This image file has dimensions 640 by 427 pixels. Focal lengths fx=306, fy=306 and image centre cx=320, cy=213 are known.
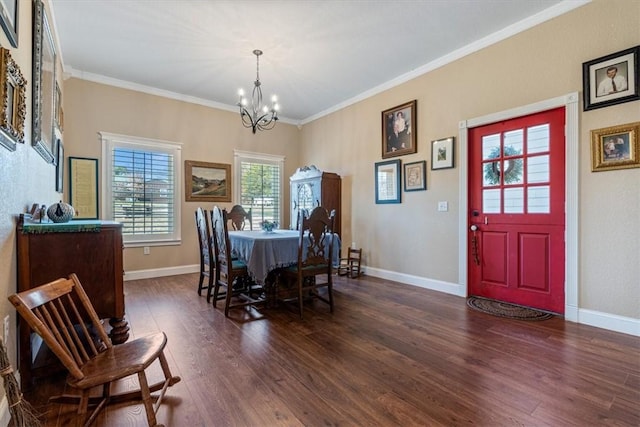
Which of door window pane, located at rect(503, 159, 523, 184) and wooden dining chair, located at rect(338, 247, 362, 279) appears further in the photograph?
wooden dining chair, located at rect(338, 247, 362, 279)

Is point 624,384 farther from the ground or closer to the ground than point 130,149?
closer to the ground

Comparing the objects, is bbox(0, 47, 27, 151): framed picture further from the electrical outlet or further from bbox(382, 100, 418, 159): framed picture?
bbox(382, 100, 418, 159): framed picture

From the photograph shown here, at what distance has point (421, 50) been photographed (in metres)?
3.75

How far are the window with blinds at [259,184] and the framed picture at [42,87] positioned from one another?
3060 mm

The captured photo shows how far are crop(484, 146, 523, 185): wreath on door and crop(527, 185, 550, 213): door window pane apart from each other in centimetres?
20

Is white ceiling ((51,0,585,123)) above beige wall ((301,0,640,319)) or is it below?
above

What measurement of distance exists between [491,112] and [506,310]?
2160 mm

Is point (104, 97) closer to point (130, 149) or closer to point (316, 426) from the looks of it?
point (130, 149)

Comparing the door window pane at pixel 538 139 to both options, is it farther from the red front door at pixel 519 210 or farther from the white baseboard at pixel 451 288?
the white baseboard at pixel 451 288

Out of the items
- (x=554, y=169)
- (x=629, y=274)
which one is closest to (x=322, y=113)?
(x=554, y=169)

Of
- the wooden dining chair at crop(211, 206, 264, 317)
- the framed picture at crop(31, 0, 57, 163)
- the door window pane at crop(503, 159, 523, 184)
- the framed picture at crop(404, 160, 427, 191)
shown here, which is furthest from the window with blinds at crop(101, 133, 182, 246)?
the door window pane at crop(503, 159, 523, 184)

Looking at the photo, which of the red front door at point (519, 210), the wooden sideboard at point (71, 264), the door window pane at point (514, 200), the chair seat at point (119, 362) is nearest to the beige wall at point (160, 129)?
the wooden sideboard at point (71, 264)

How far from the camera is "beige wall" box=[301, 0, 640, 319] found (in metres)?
2.60

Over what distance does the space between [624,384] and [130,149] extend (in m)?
5.84
